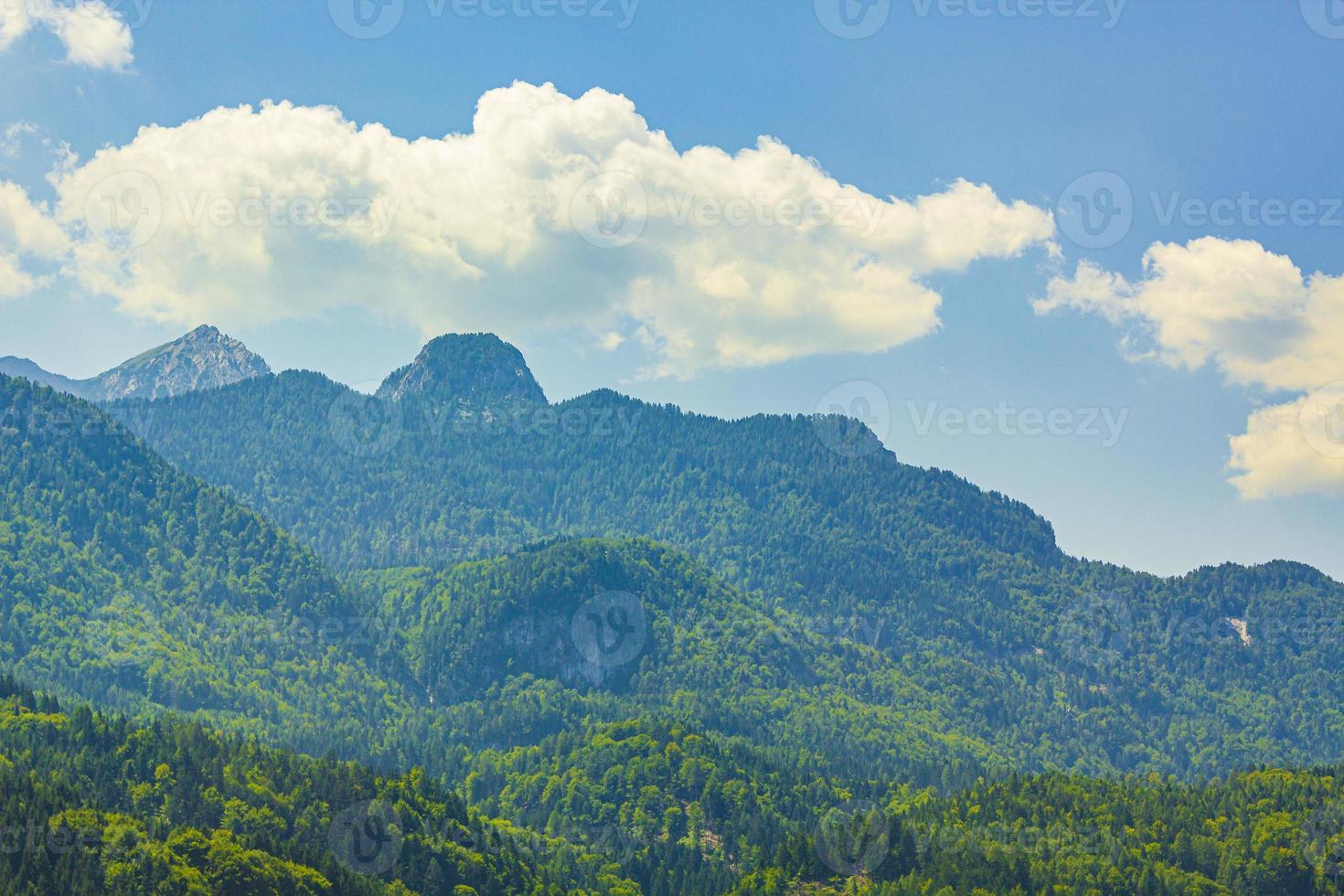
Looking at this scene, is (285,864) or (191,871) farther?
(285,864)

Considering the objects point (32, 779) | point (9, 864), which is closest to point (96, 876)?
point (9, 864)

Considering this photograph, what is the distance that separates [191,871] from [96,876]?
10.9 metres

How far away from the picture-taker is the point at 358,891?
7756 inches

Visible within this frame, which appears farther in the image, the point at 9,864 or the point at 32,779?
the point at 32,779

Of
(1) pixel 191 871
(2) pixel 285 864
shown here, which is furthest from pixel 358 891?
(1) pixel 191 871

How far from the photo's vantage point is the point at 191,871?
17762cm

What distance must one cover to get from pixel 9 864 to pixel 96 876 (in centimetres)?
928

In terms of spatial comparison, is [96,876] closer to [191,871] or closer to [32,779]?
[191,871]

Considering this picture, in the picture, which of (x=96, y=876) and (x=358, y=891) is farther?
(x=358, y=891)

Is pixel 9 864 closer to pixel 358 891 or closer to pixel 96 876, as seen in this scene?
pixel 96 876

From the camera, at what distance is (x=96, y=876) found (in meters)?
171

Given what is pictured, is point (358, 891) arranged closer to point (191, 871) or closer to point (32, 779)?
point (191, 871)

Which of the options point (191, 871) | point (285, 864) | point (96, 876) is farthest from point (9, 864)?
point (285, 864)

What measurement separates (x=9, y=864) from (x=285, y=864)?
3431 cm
